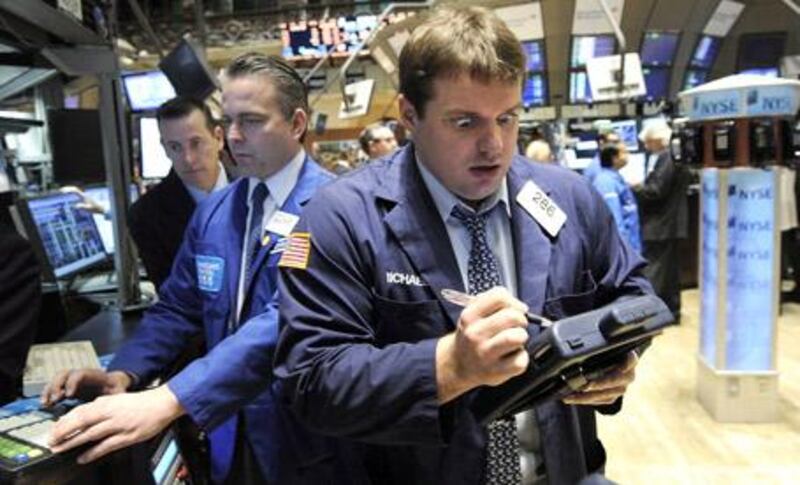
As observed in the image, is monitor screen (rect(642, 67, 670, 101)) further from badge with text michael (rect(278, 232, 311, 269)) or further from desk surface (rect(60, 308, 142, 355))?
badge with text michael (rect(278, 232, 311, 269))

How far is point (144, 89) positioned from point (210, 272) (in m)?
5.33

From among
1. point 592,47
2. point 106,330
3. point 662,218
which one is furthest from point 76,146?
point 592,47

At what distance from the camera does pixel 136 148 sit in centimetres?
609

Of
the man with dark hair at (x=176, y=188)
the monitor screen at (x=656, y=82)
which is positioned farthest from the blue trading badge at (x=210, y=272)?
the monitor screen at (x=656, y=82)

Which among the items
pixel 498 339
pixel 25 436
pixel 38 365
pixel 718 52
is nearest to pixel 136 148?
pixel 38 365

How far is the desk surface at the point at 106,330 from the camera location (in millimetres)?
2875

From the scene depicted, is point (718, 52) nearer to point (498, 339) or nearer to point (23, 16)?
point (23, 16)

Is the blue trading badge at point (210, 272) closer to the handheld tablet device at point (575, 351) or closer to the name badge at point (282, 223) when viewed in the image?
the name badge at point (282, 223)

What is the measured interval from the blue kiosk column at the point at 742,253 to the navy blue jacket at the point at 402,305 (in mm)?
2999

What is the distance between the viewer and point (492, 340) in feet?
3.21

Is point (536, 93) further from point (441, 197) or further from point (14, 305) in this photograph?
point (441, 197)

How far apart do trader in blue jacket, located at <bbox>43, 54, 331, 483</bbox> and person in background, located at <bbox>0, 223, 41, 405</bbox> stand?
0.30m

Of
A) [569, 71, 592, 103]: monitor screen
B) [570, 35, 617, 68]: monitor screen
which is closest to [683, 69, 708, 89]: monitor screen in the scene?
[570, 35, 617, 68]: monitor screen

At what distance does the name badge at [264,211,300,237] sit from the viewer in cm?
163
